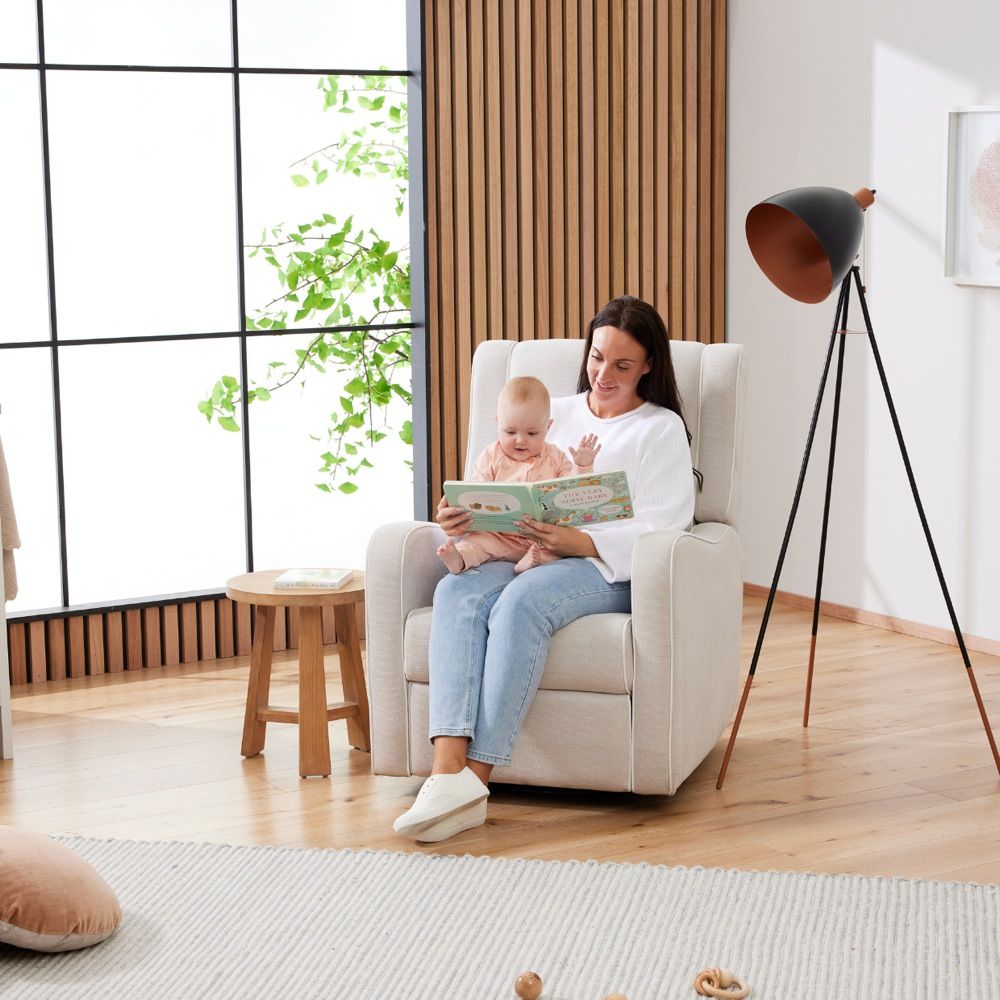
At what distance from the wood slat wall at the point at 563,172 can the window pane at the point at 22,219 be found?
126 cm

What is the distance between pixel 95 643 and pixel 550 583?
1.97 metres

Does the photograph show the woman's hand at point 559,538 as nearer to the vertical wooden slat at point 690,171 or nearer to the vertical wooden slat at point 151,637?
the vertical wooden slat at point 151,637

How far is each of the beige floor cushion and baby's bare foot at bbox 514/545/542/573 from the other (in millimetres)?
1200

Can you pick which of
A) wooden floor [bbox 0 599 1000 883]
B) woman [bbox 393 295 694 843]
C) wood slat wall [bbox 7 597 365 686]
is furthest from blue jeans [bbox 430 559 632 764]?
wood slat wall [bbox 7 597 365 686]

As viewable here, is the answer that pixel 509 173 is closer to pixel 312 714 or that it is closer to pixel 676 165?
pixel 676 165

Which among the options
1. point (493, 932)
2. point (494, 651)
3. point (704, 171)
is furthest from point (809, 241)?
point (704, 171)

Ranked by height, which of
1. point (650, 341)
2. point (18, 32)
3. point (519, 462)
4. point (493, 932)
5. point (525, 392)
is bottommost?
point (493, 932)

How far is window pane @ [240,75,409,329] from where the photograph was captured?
5.80m

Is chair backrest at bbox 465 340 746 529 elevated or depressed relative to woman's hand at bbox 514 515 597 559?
elevated

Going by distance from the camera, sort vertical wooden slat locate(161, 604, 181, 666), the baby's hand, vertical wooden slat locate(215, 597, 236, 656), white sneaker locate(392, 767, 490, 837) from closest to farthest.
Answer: white sneaker locate(392, 767, 490, 837) < the baby's hand < vertical wooden slat locate(161, 604, 181, 666) < vertical wooden slat locate(215, 597, 236, 656)

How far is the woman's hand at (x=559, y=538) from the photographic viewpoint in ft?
11.3

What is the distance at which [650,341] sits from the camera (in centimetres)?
363

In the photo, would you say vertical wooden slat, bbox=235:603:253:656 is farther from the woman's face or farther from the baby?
the woman's face

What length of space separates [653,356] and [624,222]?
2004 mm
